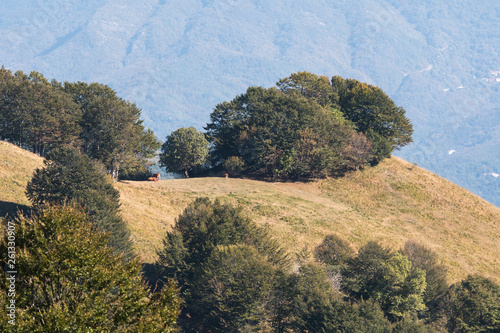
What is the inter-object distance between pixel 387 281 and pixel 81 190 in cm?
3265

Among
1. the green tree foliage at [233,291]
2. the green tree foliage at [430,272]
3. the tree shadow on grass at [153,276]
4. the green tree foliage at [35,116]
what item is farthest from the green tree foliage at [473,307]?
the green tree foliage at [35,116]

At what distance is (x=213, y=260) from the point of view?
40.4 metres

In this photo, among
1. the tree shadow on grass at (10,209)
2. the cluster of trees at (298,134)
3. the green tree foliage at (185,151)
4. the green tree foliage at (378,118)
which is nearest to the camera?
the tree shadow on grass at (10,209)

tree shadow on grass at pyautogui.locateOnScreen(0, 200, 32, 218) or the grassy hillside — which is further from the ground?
the grassy hillside

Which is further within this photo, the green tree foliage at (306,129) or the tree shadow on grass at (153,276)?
the green tree foliage at (306,129)

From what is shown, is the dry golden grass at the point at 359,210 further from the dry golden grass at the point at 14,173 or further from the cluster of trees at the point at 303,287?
the dry golden grass at the point at 14,173

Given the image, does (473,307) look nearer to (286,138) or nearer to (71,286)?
(71,286)

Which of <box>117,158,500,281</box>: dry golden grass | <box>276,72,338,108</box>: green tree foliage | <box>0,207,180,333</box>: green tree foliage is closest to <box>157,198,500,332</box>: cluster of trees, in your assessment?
<box>117,158,500,281</box>: dry golden grass

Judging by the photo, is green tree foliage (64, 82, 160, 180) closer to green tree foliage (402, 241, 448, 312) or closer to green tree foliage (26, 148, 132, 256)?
green tree foliage (26, 148, 132, 256)

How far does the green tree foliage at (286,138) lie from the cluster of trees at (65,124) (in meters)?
24.9

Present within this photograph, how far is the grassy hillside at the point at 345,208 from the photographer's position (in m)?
62.2

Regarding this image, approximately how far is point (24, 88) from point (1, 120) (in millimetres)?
7115

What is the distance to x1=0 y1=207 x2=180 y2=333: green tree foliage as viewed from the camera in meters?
16.2

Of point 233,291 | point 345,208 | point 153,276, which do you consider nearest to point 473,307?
point 233,291
